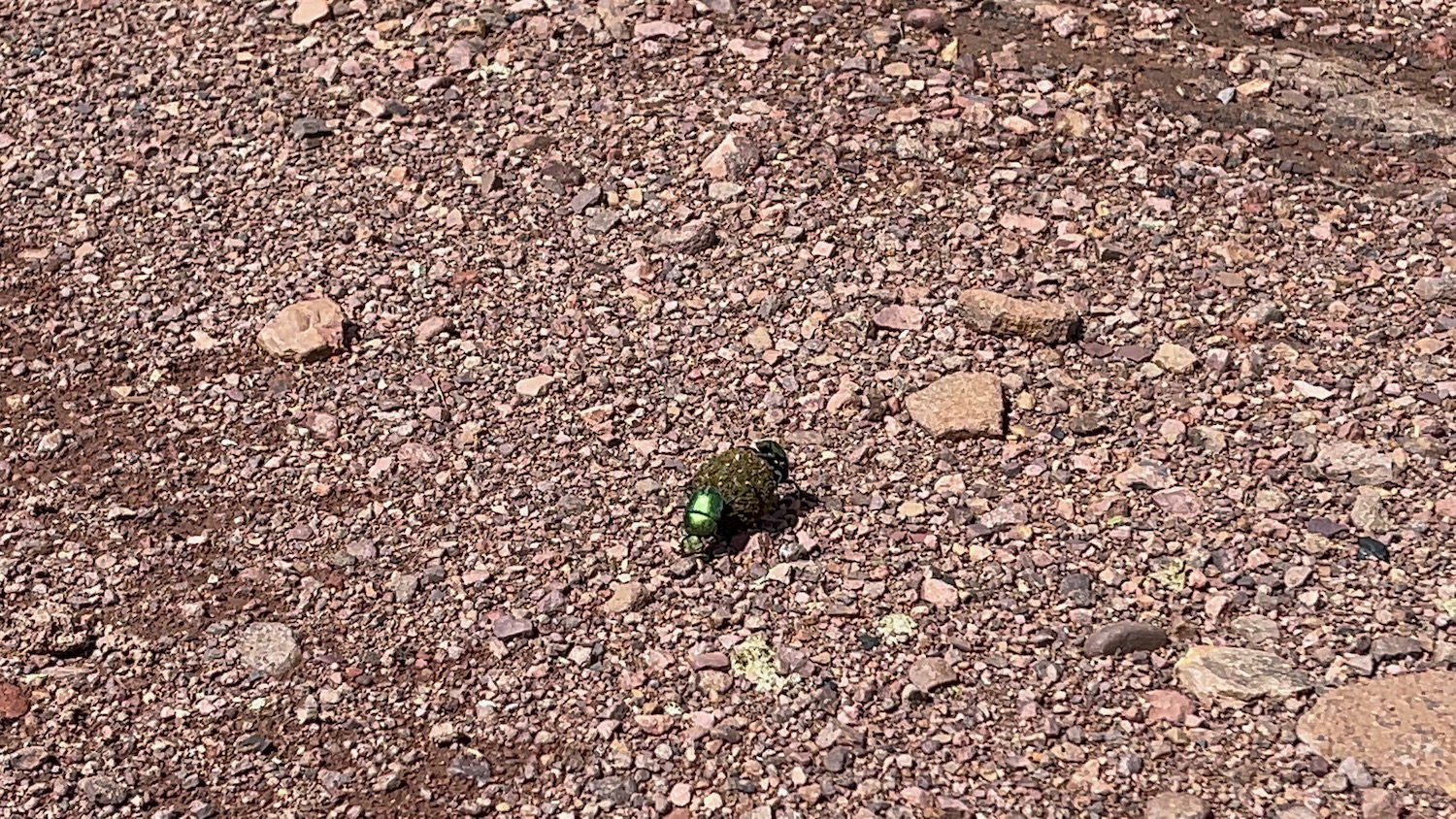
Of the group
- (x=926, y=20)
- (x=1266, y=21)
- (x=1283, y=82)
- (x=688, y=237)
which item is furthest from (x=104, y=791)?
(x=1266, y=21)

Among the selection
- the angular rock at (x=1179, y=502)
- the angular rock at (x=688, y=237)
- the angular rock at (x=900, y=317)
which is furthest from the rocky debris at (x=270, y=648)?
the angular rock at (x=1179, y=502)

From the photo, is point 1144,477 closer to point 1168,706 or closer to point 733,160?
point 1168,706

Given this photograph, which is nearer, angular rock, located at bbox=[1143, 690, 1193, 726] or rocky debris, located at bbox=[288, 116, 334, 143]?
angular rock, located at bbox=[1143, 690, 1193, 726]

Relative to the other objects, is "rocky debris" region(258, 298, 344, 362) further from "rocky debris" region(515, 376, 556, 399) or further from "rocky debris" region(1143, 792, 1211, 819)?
"rocky debris" region(1143, 792, 1211, 819)

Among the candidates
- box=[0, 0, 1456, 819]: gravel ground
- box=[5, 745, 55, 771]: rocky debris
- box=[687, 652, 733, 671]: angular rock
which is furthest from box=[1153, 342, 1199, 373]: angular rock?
box=[5, 745, 55, 771]: rocky debris

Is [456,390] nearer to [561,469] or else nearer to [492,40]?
[561,469]

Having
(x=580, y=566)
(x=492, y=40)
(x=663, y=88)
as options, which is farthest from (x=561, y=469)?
(x=492, y=40)

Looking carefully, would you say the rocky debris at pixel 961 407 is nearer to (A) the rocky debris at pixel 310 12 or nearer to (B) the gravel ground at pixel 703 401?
(B) the gravel ground at pixel 703 401
